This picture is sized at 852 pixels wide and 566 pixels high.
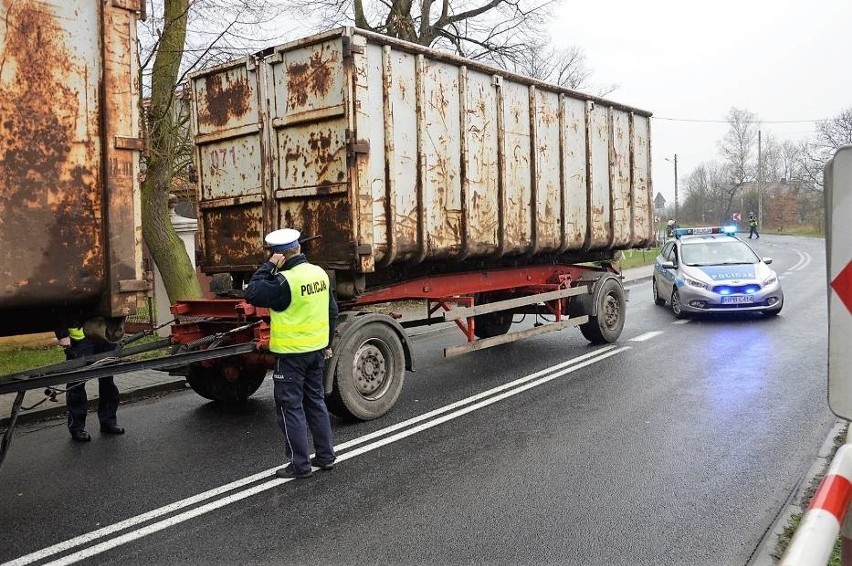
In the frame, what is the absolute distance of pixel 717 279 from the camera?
12383 millimetres

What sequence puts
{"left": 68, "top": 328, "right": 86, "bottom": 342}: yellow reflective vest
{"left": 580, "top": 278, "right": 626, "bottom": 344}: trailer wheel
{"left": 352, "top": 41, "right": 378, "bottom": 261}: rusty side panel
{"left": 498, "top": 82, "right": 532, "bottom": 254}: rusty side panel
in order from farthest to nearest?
{"left": 580, "top": 278, "right": 626, "bottom": 344}: trailer wheel
{"left": 498, "top": 82, "right": 532, "bottom": 254}: rusty side panel
{"left": 352, "top": 41, "right": 378, "bottom": 261}: rusty side panel
{"left": 68, "top": 328, "right": 86, "bottom": 342}: yellow reflective vest

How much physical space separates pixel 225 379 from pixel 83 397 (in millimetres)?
1431

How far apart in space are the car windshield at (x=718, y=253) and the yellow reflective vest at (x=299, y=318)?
33.1ft

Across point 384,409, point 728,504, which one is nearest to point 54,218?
point 384,409

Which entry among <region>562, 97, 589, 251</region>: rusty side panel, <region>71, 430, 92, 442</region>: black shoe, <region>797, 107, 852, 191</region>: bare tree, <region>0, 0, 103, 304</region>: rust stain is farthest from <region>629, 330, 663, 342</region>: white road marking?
<region>797, 107, 852, 191</region>: bare tree

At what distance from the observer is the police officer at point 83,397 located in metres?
5.89

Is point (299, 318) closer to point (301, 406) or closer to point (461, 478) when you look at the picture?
point (301, 406)

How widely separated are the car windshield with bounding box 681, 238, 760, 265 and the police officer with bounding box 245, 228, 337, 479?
1005cm

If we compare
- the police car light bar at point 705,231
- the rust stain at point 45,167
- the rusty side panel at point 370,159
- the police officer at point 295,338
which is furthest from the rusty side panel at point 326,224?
the police car light bar at point 705,231

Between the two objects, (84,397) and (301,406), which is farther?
(84,397)

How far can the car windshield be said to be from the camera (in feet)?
43.3

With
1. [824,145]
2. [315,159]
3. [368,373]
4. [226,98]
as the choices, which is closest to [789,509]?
[368,373]

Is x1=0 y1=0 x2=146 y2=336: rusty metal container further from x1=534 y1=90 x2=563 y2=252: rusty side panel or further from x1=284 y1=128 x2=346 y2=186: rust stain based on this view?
x1=534 y1=90 x2=563 y2=252: rusty side panel

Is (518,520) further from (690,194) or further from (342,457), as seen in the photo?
(690,194)
